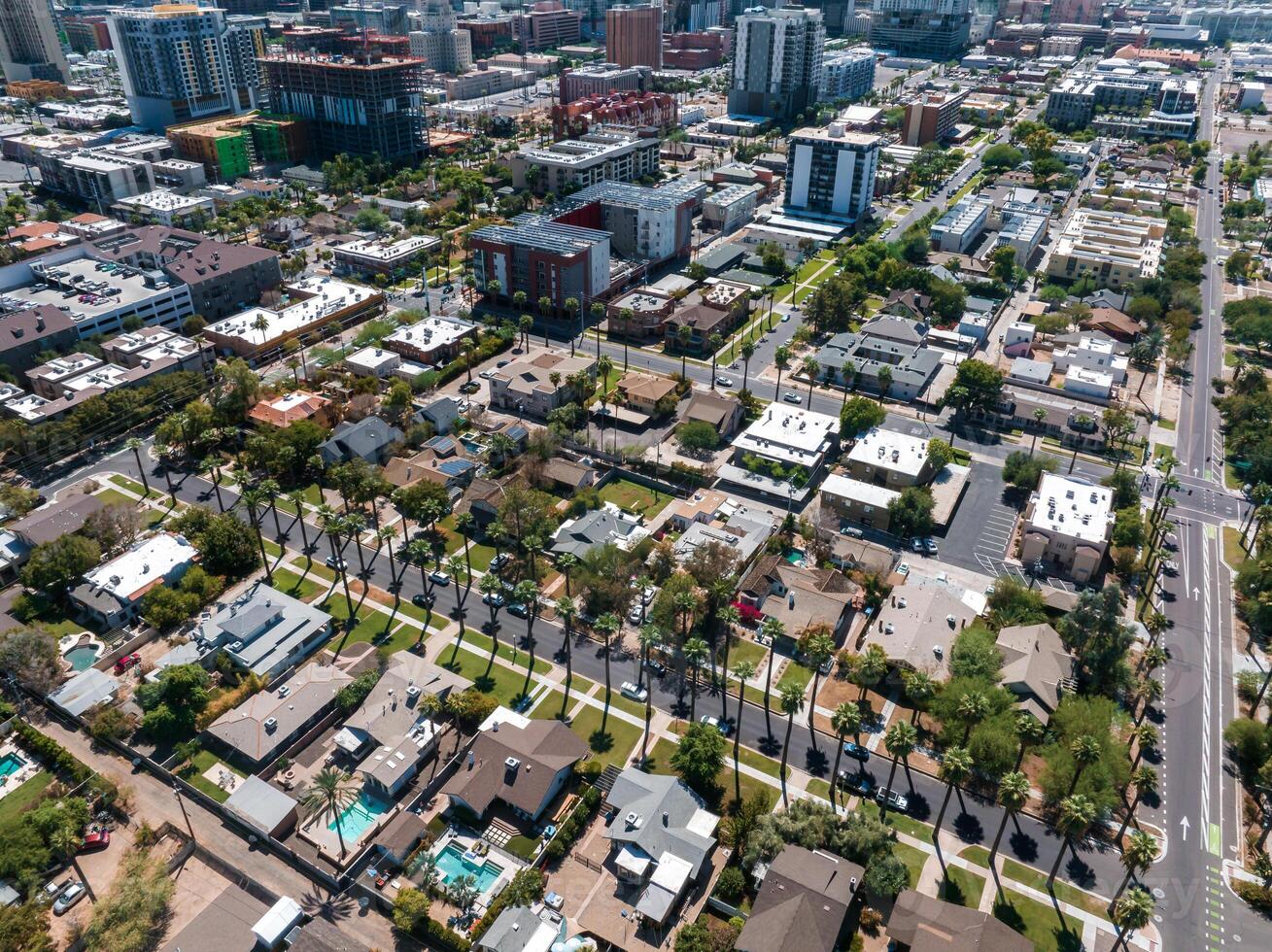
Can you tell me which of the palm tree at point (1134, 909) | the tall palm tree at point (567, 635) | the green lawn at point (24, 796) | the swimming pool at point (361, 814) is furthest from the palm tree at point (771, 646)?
the green lawn at point (24, 796)

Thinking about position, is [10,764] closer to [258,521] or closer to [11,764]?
[11,764]

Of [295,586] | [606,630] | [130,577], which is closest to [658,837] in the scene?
[606,630]

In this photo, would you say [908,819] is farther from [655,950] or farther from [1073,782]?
[655,950]

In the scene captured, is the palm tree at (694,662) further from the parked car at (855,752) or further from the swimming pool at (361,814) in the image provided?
the swimming pool at (361,814)

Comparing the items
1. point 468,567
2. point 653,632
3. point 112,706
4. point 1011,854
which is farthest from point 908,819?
point 112,706

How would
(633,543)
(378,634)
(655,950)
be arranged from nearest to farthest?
1. (655,950)
2. (378,634)
3. (633,543)
